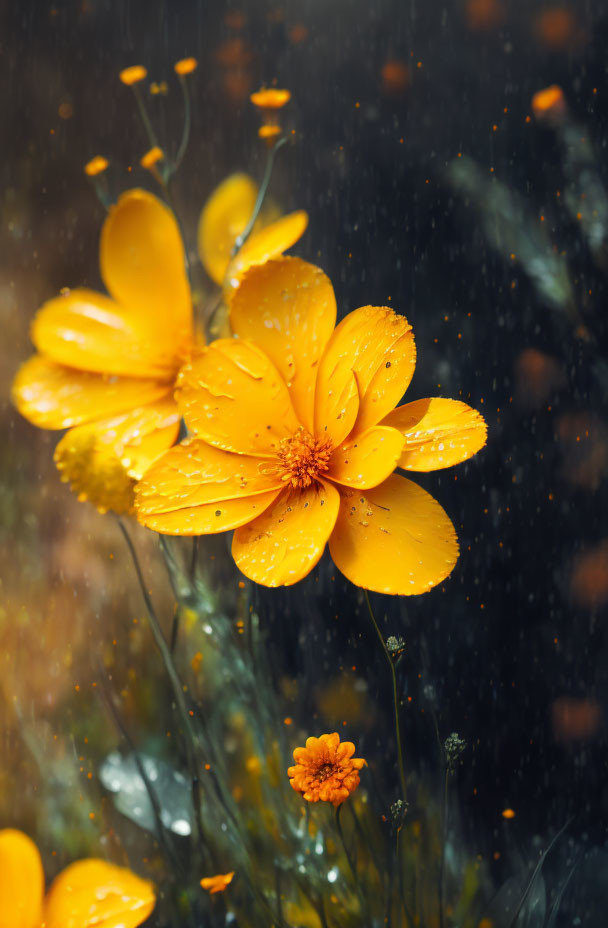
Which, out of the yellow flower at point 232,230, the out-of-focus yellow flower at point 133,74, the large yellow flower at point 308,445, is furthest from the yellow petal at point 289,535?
the out-of-focus yellow flower at point 133,74

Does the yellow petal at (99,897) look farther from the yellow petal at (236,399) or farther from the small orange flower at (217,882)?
the yellow petal at (236,399)

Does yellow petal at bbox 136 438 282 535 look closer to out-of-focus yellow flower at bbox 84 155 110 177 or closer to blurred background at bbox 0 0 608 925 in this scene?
blurred background at bbox 0 0 608 925

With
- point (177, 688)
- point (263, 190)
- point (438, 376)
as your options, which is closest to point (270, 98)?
point (263, 190)

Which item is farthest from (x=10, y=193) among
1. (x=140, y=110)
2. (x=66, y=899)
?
(x=66, y=899)

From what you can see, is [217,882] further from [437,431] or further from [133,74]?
[133,74]

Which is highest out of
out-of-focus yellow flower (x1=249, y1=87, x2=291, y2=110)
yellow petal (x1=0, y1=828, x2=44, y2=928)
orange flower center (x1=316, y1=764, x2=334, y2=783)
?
out-of-focus yellow flower (x1=249, y1=87, x2=291, y2=110)

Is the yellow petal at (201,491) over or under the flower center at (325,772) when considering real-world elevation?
over

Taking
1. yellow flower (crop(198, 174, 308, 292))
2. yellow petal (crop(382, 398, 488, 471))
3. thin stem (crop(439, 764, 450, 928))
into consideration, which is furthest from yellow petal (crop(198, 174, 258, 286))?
thin stem (crop(439, 764, 450, 928))

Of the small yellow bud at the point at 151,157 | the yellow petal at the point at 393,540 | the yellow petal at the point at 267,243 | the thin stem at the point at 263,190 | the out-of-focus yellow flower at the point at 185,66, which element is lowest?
the yellow petal at the point at 393,540
